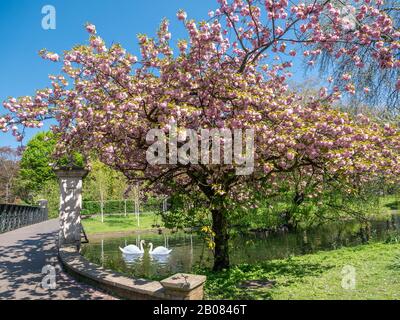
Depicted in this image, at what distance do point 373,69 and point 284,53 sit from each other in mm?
3078

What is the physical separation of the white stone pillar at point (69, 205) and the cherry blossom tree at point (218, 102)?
2649 millimetres

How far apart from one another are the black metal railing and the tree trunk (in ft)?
42.8

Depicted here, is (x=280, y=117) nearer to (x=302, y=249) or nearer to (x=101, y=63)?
(x=101, y=63)

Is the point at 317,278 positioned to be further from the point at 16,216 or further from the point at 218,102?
the point at 16,216

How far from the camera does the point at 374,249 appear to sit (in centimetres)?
1295

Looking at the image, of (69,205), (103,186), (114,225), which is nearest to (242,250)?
(69,205)

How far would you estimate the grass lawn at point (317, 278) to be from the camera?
708cm

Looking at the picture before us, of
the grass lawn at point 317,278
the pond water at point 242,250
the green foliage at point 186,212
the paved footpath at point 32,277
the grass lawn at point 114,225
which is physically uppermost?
the green foliage at point 186,212

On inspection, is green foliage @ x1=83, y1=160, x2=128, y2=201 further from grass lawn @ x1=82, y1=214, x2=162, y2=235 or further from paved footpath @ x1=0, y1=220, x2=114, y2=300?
paved footpath @ x1=0, y1=220, x2=114, y2=300

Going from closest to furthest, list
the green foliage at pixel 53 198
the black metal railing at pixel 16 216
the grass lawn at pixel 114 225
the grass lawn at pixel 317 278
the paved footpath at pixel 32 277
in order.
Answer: the paved footpath at pixel 32 277
the grass lawn at pixel 317 278
the black metal railing at pixel 16 216
the grass lawn at pixel 114 225
the green foliage at pixel 53 198

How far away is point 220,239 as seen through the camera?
10.1 metres

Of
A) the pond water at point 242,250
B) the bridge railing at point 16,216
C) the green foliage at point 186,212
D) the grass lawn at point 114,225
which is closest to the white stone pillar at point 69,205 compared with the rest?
the pond water at point 242,250

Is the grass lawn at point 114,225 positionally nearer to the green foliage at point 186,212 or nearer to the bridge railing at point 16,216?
the bridge railing at point 16,216
